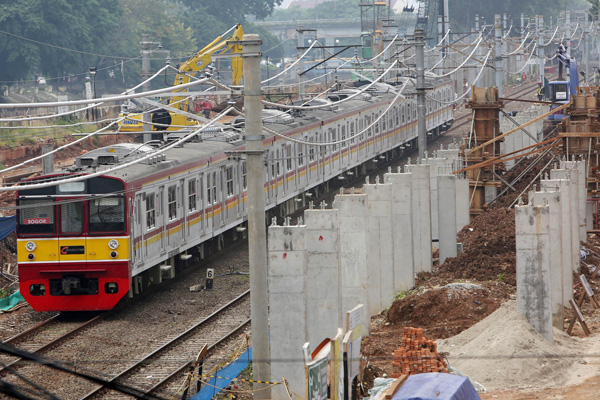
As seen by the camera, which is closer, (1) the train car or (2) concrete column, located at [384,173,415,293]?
(1) the train car

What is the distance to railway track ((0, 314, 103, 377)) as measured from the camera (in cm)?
1431

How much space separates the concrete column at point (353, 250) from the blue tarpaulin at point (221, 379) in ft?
7.38

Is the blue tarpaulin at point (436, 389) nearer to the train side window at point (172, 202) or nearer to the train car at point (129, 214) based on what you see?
the train car at point (129, 214)

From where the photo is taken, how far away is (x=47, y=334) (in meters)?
15.3

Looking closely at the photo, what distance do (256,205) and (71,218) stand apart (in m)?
5.78

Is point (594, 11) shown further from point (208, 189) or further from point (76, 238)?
point (76, 238)

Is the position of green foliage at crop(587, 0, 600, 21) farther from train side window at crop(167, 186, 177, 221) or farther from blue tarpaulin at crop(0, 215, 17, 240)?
blue tarpaulin at crop(0, 215, 17, 240)

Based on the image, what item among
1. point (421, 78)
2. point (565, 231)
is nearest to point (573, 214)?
point (565, 231)

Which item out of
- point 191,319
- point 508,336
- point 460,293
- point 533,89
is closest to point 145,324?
point 191,319

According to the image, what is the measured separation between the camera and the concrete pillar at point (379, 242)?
16344 millimetres

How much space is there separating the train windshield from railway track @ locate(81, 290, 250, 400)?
201 centimetres

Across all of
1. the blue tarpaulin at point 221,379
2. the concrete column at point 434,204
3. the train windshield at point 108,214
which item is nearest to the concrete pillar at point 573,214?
the concrete column at point 434,204

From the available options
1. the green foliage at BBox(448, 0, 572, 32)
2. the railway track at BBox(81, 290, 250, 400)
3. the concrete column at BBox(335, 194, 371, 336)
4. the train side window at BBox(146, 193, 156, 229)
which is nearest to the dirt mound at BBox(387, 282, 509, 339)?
the concrete column at BBox(335, 194, 371, 336)

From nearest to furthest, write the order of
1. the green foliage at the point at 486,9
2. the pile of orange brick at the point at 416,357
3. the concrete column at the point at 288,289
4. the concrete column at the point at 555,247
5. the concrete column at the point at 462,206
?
the pile of orange brick at the point at 416,357, the concrete column at the point at 288,289, the concrete column at the point at 555,247, the concrete column at the point at 462,206, the green foliage at the point at 486,9
